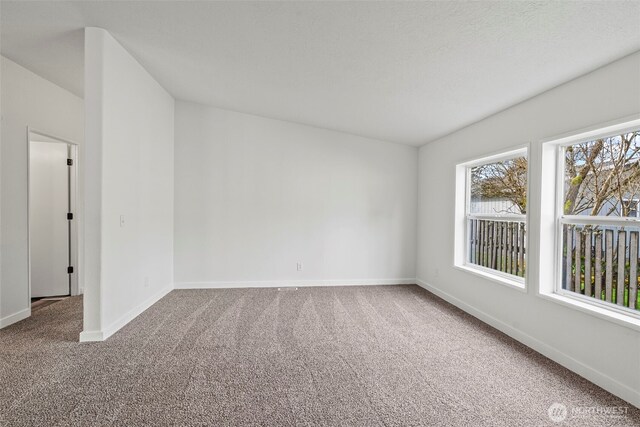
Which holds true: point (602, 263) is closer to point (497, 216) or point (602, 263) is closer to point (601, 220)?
point (601, 220)

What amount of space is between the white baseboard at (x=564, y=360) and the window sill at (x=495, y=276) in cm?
40

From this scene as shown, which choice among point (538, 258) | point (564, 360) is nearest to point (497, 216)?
point (538, 258)

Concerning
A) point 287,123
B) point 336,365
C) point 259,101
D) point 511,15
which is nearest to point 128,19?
point 259,101

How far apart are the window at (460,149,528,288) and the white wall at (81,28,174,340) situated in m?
3.96

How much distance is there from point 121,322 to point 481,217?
425 centimetres

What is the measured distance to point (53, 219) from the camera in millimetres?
4070

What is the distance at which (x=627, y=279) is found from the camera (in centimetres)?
217

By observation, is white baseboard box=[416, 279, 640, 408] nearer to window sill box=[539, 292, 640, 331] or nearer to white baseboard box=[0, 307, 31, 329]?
window sill box=[539, 292, 640, 331]

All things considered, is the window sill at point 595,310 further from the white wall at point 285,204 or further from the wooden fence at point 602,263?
the white wall at point 285,204

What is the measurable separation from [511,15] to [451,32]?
351mm

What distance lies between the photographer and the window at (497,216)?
315cm
